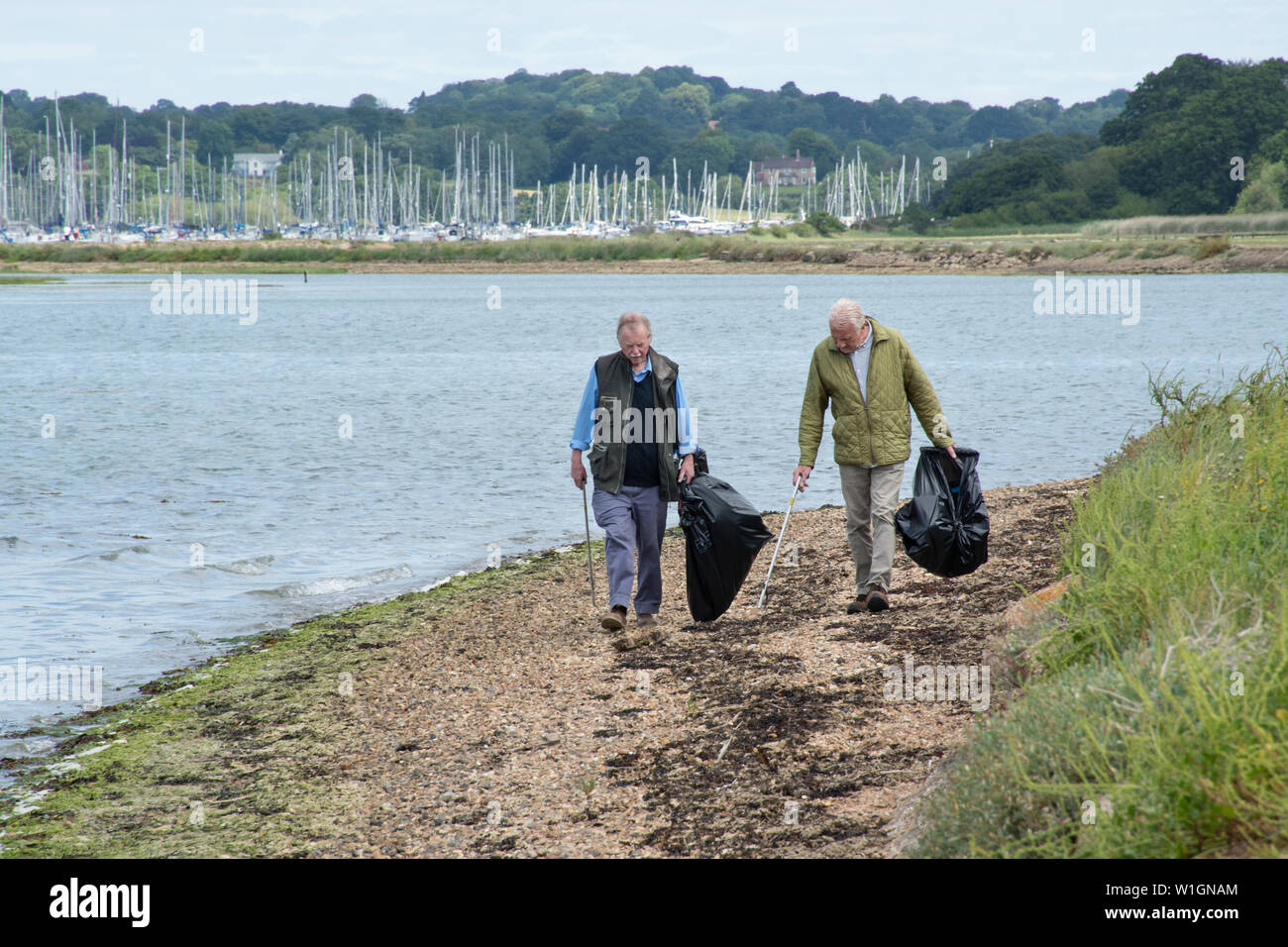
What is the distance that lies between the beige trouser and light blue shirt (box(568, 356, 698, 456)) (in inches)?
39.3

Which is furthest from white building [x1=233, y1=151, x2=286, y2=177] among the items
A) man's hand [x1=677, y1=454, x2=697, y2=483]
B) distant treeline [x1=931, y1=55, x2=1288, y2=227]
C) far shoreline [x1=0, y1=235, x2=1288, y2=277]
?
man's hand [x1=677, y1=454, x2=697, y2=483]

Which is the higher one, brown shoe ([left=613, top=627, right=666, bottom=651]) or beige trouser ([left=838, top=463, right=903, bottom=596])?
beige trouser ([left=838, top=463, right=903, bottom=596])

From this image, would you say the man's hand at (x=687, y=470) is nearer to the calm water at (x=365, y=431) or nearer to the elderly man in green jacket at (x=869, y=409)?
the elderly man in green jacket at (x=869, y=409)

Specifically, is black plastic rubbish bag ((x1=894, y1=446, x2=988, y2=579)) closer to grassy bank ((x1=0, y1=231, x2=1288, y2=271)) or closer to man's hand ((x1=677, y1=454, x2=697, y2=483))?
man's hand ((x1=677, y1=454, x2=697, y2=483))

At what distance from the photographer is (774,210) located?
153250 mm

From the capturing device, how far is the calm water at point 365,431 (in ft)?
39.4

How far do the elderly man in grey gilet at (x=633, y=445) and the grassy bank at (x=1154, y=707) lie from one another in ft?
9.46

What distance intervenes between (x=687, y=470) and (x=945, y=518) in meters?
1.65

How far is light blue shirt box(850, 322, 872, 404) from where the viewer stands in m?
8.09

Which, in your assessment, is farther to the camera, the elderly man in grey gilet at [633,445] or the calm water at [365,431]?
the calm water at [365,431]

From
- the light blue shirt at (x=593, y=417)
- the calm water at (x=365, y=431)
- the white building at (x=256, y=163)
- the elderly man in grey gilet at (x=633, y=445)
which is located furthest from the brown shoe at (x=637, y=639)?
the white building at (x=256, y=163)

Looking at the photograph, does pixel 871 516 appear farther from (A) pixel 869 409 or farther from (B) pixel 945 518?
(A) pixel 869 409

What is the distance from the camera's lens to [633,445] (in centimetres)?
814

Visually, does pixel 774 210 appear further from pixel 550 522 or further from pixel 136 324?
pixel 550 522
